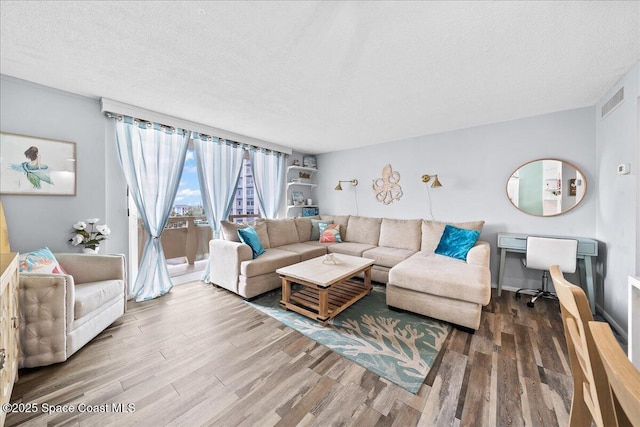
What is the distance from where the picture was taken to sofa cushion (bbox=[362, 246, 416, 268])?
3.27 m

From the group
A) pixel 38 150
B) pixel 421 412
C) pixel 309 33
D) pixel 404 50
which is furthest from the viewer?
pixel 38 150

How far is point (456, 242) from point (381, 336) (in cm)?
176

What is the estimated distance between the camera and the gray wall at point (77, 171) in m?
2.16

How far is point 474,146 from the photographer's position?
11.3 ft

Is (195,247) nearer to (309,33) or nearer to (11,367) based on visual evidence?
(11,367)

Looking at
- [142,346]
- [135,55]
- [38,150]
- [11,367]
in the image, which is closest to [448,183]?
[135,55]

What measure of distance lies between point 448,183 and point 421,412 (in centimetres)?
321

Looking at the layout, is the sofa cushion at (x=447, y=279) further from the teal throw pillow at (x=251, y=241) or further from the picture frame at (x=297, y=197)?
the picture frame at (x=297, y=197)

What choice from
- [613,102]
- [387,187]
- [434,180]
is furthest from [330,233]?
[613,102]

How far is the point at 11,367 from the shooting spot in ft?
4.38

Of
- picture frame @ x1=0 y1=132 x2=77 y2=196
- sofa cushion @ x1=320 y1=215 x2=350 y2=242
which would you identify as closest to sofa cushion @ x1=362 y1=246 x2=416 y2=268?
sofa cushion @ x1=320 y1=215 x2=350 y2=242

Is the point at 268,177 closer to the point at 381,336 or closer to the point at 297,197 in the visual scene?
the point at 297,197

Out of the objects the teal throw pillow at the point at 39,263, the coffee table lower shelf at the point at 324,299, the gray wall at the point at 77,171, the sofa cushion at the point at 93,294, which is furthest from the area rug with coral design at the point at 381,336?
the gray wall at the point at 77,171

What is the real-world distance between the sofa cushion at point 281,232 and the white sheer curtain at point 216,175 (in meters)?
0.74
